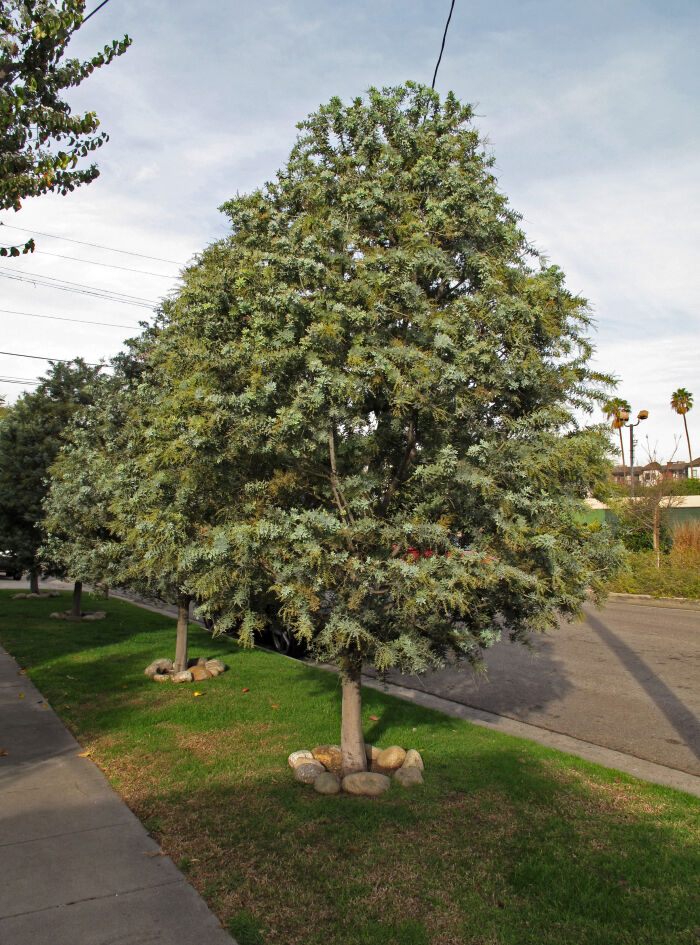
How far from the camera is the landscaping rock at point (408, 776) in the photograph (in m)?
Answer: 5.56

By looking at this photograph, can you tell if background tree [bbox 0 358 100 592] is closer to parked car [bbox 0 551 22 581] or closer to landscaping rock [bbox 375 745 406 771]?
parked car [bbox 0 551 22 581]

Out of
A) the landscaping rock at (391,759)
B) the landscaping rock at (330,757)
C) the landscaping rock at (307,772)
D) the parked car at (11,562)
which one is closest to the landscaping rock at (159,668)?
the landscaping rock at (330,757)

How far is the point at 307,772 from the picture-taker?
18.5 ft

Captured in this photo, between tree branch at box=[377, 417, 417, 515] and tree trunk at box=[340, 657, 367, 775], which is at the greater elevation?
tree branch at box=[377, 417, 417, 515]

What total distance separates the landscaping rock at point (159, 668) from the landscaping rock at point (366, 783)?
5.02 meters

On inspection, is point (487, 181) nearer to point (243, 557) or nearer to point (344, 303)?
point (344, 303)

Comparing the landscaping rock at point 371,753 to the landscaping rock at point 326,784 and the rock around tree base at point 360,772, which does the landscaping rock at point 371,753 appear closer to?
the rock around tree base at point 360,772

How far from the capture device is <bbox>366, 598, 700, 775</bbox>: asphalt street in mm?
7277

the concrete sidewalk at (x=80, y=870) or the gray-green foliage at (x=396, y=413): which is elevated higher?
the gray-green foliage at (x=396, y=413)

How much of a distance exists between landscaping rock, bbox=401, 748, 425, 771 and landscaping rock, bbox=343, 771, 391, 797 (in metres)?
0.35

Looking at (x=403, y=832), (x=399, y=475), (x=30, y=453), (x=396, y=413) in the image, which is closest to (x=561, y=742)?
(x=403, y=832)

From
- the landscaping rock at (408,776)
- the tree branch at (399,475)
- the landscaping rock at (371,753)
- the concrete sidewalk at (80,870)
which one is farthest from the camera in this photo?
the landscaping rock at (371,753)

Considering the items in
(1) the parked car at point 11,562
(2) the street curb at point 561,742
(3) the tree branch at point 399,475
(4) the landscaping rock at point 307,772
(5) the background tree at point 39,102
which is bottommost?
(2) the street curb at point 561,742

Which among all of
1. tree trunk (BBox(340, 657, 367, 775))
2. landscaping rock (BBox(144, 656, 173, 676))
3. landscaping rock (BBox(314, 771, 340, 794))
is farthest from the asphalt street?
landscaping rock (BBox(144, 656, 173, 676))
